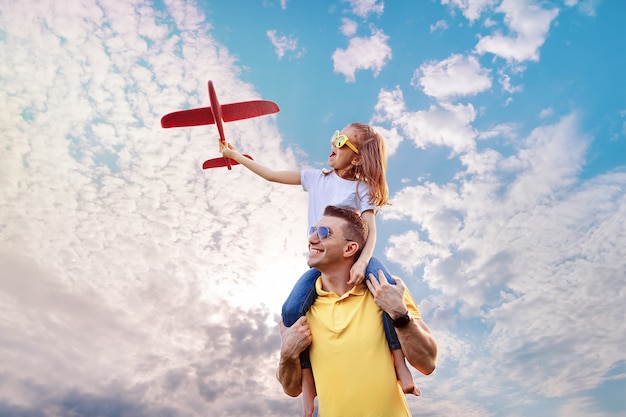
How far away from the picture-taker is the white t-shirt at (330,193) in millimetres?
5574

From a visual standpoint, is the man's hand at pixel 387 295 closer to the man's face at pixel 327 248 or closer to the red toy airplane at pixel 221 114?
the man's face at pixel 327 248

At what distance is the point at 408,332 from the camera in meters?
4.18

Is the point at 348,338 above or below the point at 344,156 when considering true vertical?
below

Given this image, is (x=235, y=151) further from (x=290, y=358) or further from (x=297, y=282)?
(x=290, y=358)

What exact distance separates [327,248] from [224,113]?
5.40 meters

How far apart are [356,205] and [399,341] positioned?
1766 millimetres

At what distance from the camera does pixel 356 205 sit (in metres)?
5.59

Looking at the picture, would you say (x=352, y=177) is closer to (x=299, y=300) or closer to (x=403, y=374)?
(x=299, y=300)

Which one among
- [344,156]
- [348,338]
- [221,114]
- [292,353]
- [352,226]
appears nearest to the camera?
[348,338]

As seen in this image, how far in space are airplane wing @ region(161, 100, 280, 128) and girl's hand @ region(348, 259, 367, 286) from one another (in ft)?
17.5

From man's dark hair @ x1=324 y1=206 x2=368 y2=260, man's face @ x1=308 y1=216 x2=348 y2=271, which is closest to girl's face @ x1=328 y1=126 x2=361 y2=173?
man's dark hair @ x1=324 y1=206 x2=368 y2=260

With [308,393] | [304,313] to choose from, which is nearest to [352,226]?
[304,313]

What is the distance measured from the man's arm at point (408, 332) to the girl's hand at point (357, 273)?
4.9 inches

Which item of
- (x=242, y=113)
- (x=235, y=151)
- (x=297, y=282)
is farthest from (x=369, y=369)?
(x=242, y=113)
